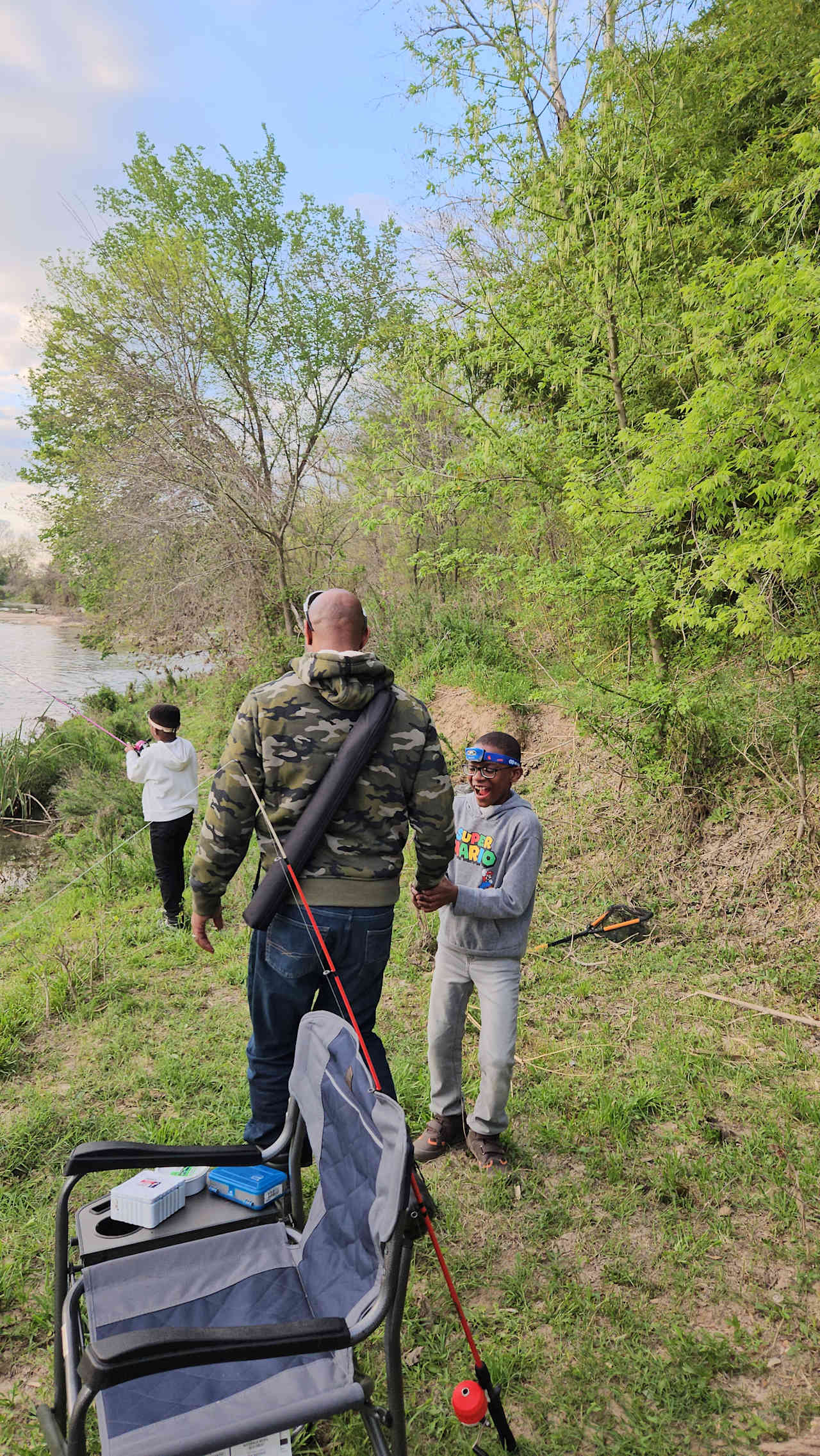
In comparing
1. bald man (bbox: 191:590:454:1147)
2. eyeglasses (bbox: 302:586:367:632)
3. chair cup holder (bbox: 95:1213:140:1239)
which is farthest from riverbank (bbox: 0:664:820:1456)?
eyeglasses (bbox: 302:586:367:632)

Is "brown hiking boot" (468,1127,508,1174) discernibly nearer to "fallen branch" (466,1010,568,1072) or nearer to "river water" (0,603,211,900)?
"fallen branch" (466,1010,568,1072)

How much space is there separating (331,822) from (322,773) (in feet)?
0.52

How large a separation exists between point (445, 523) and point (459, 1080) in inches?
423

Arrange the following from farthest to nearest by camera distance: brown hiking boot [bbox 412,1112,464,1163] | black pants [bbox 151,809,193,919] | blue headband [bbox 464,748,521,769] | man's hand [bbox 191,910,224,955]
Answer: black pants [bbox 151,809,193,919]
brown hiking boot [bbox 412,1112,464,1163]
blue headband [bbox 464,748,521,769]
man's hand [bbox 191,910,224,955]

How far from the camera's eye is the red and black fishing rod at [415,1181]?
200 centimetres

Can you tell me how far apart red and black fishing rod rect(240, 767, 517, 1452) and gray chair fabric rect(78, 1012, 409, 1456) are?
5.0 inches

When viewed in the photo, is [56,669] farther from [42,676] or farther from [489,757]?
[489,757]

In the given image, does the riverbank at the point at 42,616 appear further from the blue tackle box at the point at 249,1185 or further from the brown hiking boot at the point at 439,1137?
the blue tackle box at the point at 249,1185

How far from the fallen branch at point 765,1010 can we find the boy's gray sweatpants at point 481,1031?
5.82 feet

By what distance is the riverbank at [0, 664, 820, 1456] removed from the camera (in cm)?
230

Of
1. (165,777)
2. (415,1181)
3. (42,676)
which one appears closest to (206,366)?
(42,676)

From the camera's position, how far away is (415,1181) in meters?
2.12

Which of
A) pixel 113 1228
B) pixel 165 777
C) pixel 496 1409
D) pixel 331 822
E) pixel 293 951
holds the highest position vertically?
pixel 331 822

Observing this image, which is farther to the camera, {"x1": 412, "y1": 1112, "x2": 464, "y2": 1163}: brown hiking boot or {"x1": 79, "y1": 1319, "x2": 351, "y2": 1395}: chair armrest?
{"x1": 412, "y1": 1112, "x2": 464, "y2": 1163}: brown hiking boot
